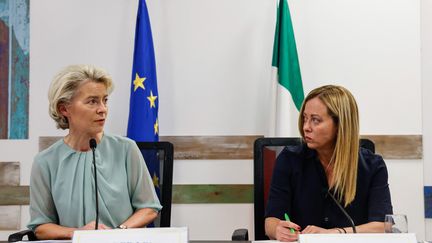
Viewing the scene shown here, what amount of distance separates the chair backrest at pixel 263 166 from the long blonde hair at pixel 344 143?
0.23 metres

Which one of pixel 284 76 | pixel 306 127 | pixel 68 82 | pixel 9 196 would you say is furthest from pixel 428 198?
pixel 9 196

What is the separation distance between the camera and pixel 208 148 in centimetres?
328

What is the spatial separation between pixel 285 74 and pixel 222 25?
517mm

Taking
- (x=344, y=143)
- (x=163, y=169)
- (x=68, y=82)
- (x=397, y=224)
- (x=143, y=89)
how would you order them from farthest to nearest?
(x=143, y=89)
(x=163, y=169)
(x=344, y=143)
(x=68, y=82)
(x=397, y=224)

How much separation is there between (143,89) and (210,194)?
30.6 inches

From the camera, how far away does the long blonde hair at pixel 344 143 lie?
2137 mm

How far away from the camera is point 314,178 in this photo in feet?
7.25

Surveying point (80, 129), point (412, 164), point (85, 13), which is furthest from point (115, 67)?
point (412, 164)

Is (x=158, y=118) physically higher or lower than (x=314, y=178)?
higher

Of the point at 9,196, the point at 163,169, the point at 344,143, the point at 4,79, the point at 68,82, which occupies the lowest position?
the point at 9,196

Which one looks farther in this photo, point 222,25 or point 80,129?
point 222,25

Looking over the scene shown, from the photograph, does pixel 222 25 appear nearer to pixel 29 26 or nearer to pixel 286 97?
pixel 286 97

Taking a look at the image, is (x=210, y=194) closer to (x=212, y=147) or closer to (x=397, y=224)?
(x=212, y=147)

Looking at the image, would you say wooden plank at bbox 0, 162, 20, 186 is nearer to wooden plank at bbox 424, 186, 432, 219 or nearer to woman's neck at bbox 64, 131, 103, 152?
woman's neck at bbox 64, 131, 103, 152
